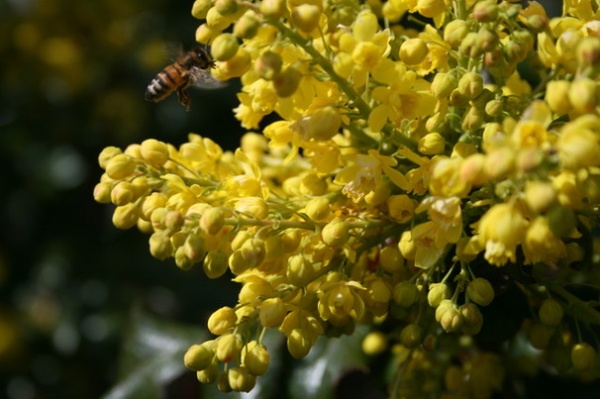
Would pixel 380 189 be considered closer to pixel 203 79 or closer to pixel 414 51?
pixel 414 51

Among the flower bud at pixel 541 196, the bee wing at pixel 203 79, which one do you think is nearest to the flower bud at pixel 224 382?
the flower bud at pixel 541 196

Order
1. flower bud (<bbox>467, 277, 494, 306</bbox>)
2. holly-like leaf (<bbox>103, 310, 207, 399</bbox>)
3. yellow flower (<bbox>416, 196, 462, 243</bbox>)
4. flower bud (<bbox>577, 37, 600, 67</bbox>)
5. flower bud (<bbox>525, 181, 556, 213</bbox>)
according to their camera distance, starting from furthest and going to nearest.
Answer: holly-like leaf (<bbox>103, 310, 207, 399</bbox>)
flower bud (<bbox>467, 277, 494, 306</bbox>)
yellow flower (<bbox>416, 196, 462, 243</bbox>)
flower bud (<bbox>577, 37, 600, 67</bbox>)
flower bud (<bbox>525, 181, 556, 213</bbox>)

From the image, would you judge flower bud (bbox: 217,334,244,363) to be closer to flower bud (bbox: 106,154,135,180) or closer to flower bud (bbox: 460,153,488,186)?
flower bud (bbox: 106,154,135,180)

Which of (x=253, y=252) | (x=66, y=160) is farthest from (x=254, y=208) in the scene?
(x=66, y=160)

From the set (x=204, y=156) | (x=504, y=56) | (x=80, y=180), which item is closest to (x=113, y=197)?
(x=204, y=156)

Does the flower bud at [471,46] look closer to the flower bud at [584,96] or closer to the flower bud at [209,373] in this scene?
the flower bud at [584,96]

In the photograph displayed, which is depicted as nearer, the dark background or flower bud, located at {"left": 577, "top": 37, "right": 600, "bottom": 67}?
flower bud, located at {"left": 577, "top": 37, "right": 600, "bottom": 67}

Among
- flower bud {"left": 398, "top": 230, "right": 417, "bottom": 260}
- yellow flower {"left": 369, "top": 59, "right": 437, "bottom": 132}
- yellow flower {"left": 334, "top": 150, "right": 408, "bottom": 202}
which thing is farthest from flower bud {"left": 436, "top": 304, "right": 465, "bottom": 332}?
yellow flower {"left": 369, "top": 59, "right": 437, "bottom": 132}
